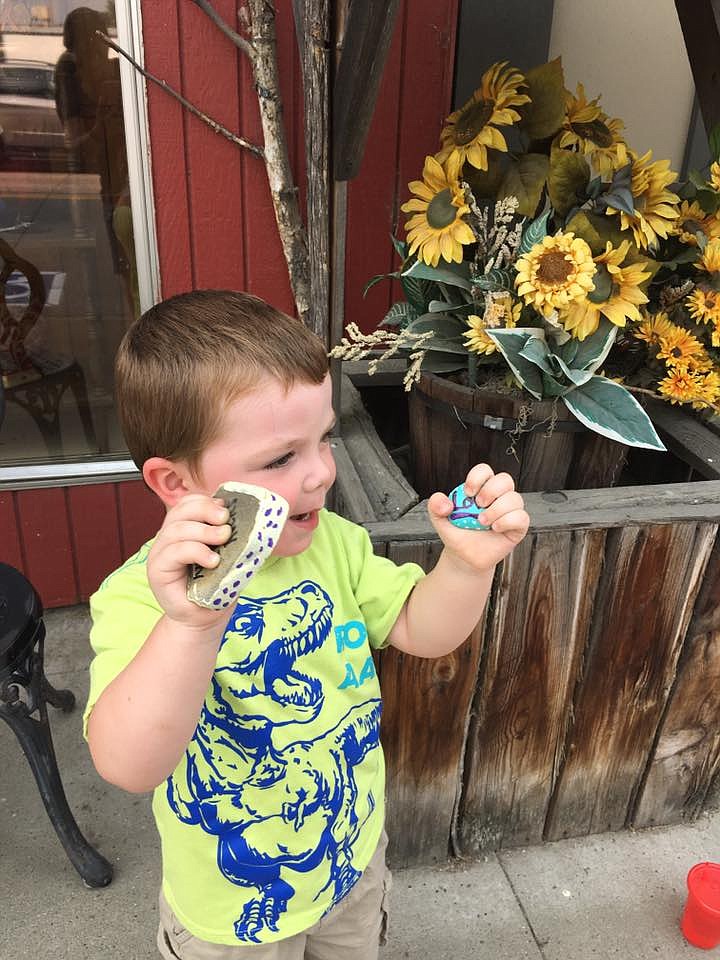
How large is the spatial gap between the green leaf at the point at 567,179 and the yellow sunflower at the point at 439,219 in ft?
0.62

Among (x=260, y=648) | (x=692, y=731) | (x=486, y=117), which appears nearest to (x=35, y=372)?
(x=486, y=117)

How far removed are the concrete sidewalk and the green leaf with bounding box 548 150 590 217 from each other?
1.53 meters

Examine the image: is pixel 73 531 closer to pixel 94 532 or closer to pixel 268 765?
pixel 94 532

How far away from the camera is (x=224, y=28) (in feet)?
7.09

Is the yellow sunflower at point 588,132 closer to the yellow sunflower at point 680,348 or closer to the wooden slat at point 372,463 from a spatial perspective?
the yellow sunflower at point 680,348

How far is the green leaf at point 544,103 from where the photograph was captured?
1.57 meters

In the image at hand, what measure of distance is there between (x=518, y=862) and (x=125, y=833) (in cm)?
98

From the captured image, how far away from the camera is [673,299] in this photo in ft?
5.38

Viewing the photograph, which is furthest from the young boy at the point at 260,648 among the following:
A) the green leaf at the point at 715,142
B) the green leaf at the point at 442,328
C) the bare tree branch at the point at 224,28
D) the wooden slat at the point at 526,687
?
the bare tree branch at the point at 224,28

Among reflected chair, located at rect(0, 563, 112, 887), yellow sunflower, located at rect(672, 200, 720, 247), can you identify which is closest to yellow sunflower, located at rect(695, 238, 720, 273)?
yellow sunflower, located at rect(672, 200, 720, 247)

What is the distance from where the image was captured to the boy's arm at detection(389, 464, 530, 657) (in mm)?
979

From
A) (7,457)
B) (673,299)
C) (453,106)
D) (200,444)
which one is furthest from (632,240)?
(7,457)

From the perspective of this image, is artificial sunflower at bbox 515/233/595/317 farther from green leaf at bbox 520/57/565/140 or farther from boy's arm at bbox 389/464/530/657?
boy's arm at bbox 389/464/530/657

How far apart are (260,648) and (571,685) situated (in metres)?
0.97
